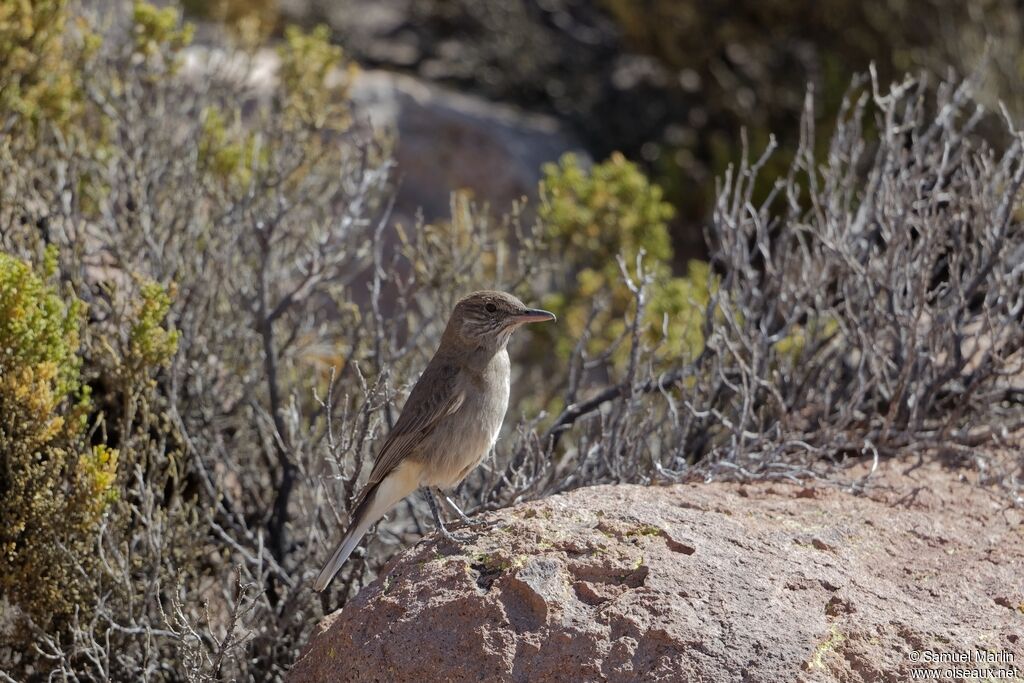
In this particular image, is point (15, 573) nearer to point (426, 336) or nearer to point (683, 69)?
point (426, 336)

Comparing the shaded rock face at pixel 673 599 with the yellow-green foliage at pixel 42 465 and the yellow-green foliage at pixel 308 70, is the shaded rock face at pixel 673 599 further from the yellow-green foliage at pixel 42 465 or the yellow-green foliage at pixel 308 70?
the yellow-green foliage at pixel 308 70

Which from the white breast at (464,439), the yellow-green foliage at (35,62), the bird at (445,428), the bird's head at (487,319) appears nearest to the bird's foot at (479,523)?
the bird at (445,428)

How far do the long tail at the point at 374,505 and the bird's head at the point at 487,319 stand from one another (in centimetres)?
52

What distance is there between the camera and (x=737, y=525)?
356 centimetres

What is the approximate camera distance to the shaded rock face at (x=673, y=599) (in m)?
3.08

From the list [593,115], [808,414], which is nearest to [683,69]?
[593,115]

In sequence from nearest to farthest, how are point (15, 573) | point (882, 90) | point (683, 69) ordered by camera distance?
point (15, 573) → point (882, 90) → point (683, 69)

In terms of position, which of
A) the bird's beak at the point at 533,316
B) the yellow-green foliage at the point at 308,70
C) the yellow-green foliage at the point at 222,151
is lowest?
the yellow-green foliage at the point at 222,151

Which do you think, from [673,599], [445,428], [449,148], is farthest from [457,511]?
[449,148]

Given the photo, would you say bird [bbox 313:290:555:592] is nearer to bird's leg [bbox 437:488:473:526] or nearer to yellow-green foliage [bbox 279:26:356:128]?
bird's leg [bbox 437:488:473:526]

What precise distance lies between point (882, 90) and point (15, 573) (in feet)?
25.2

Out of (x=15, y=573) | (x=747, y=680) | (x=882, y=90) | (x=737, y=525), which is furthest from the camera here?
(x=882, y=90)

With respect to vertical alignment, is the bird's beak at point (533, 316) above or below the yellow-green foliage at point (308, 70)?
below

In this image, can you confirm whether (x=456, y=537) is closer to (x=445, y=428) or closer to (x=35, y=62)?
(x=445, y=428)
